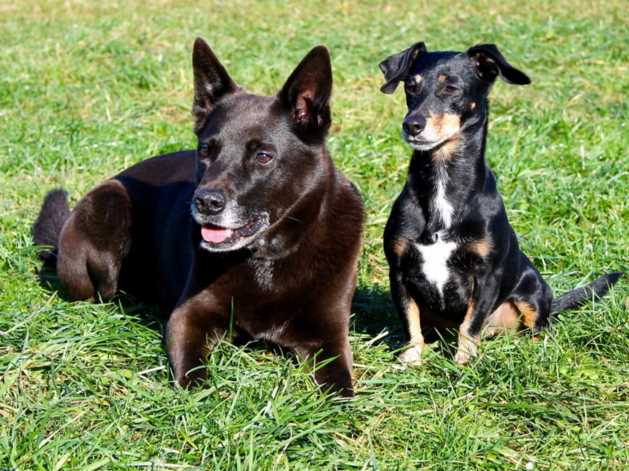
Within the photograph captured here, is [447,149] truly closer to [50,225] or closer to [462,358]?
[462,358]

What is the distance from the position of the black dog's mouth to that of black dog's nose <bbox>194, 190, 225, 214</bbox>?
5.9 inches

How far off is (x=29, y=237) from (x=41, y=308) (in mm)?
1232

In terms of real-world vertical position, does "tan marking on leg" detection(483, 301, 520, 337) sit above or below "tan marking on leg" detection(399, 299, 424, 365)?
below

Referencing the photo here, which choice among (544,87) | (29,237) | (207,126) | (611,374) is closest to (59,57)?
(29,237)

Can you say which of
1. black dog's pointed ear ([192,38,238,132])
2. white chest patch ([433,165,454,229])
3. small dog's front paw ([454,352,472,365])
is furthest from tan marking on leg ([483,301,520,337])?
black dog's pointed ear ([192,38,238,132])

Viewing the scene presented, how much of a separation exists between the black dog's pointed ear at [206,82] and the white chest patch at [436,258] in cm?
118

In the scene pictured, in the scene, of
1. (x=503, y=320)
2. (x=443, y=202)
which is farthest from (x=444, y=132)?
(x=503, y=320)

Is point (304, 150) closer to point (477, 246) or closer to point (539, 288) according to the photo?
point (477, 246)

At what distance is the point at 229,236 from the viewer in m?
3.68

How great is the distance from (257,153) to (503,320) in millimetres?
1669

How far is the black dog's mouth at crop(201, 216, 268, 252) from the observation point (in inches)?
145

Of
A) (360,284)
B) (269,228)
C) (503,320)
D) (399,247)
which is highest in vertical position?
(269,228)

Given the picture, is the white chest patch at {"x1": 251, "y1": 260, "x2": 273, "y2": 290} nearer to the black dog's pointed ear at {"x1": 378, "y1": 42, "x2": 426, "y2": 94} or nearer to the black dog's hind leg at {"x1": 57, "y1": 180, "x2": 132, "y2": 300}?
the black dog's pointed ear at {"x1": 378, "y1": 42, "x2": 426, "y2": 94}

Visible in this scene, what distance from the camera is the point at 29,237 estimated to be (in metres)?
5.27
